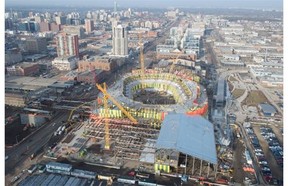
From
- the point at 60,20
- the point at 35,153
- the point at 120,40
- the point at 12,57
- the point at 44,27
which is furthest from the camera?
the point at 60,20

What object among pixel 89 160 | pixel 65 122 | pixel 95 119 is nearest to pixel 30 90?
pixel 65 122

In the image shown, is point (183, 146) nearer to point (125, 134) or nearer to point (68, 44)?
point (125, 134)

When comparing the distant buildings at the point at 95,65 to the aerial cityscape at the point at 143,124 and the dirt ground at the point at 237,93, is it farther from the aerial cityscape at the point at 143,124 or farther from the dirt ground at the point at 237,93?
the dirt ground at the point at 237,93

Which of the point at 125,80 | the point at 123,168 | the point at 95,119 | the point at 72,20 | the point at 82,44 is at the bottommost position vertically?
the point at 123,168

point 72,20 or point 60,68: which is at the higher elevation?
point 72,20

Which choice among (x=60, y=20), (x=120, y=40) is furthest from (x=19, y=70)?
(x=60, y=20)

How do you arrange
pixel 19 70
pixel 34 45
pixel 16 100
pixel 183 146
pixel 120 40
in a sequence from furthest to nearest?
pixel 34 45
pixel 120 40
pixel 19 70
pixel 16 100
pixel 183 146

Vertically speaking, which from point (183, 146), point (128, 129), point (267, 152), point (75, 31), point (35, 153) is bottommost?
point (267, 152)

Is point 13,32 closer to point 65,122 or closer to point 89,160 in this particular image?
point 65,122
